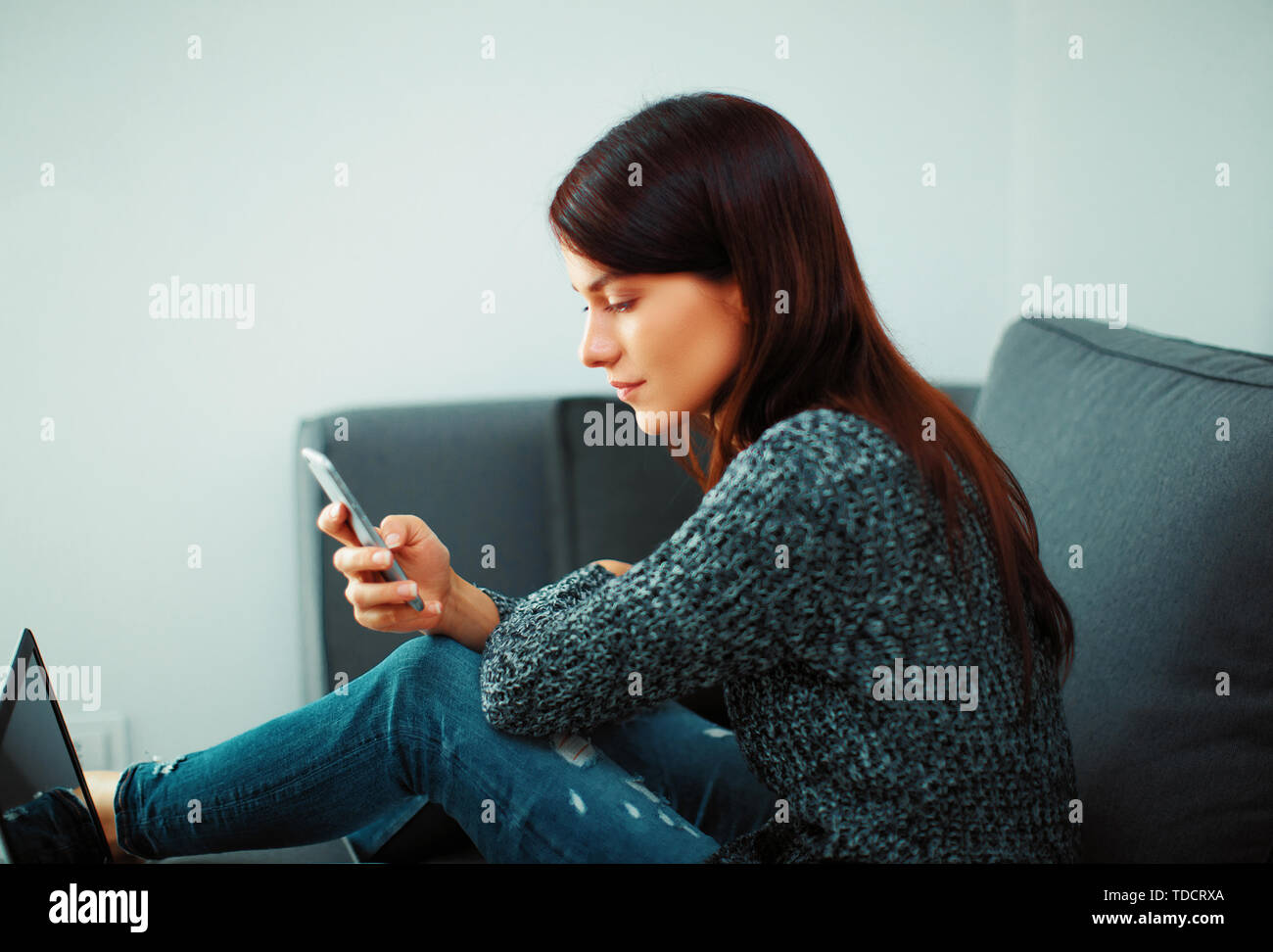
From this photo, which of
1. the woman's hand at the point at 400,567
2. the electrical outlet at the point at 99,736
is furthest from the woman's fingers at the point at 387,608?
the electrical outlet at the point at 99,736

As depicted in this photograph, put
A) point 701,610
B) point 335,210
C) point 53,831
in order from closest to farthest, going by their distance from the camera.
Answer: point 701,610 < point 53,831 < point 335,210

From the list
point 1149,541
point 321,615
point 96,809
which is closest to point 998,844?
point 1149,541

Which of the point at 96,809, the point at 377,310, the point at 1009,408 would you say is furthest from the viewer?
the point at 377,310

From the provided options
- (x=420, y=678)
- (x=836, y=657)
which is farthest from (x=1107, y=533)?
(x=420, y=678)

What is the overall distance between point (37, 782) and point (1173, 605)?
0.95 meters

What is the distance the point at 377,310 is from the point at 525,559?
424 mm

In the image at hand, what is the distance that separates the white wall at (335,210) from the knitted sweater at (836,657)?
77cm

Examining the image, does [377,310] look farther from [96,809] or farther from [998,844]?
[998,844]

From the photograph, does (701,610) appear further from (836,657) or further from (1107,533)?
(1107,533)

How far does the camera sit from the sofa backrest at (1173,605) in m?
0.76

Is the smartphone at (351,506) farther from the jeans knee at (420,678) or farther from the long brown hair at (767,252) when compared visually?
the long brown hair at (767,252)

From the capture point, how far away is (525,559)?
134 cm

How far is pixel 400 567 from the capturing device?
32.7 inches

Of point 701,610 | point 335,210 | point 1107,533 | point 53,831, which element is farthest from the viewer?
point 335,210
